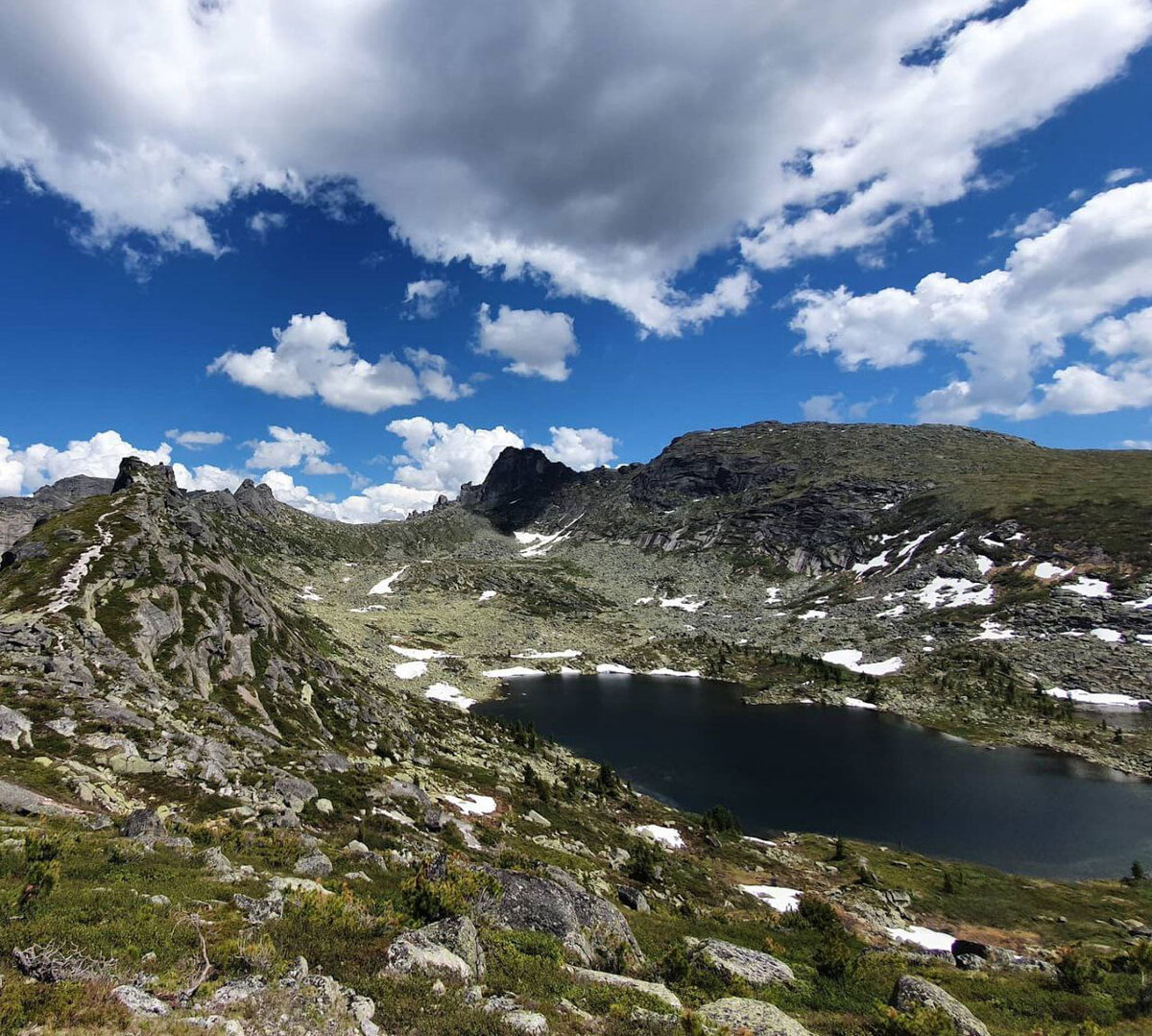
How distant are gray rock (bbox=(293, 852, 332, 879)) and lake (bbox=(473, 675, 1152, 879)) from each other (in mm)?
46983

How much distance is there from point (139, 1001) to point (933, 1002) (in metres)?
17.7

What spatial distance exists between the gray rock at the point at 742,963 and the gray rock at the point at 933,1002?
3160 mm

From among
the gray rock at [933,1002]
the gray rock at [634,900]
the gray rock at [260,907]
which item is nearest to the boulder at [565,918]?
the gray rock at [260,907]

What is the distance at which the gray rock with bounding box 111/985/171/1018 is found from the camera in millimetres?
9164

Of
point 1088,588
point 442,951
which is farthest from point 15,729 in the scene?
point 1088,588

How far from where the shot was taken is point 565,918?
55.1ft

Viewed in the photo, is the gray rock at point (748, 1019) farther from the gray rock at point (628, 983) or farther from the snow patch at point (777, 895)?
the snow patch at point (777, 895)

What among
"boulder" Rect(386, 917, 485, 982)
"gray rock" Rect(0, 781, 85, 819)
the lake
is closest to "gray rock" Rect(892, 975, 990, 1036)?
"boulder" Rect(386, 917, 485, 982)

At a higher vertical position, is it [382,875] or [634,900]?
[382,875]

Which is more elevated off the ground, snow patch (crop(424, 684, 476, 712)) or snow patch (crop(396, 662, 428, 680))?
snow patch (crop(396, 662, 428, 680))

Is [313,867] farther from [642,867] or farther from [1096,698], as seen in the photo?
[1096,698]

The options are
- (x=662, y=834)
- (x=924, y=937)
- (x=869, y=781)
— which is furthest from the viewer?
(x=869, y=781)

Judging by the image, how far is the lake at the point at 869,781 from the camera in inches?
2116

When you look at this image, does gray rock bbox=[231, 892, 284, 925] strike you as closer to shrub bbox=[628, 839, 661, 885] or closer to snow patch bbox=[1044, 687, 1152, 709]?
shrub bbox=[628, 839, 661, 885]
